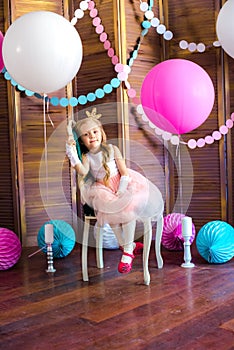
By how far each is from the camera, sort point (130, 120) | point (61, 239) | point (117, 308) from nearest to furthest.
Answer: point (117, 308) → point (61, 239) → point (130, 120)

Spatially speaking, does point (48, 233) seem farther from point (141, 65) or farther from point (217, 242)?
point (141, 65)

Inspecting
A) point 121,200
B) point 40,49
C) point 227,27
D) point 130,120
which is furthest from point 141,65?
point 121,200

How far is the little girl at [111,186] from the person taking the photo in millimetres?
2631

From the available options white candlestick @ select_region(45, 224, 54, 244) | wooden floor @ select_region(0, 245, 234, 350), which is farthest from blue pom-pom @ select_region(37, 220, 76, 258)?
white candlestick @ select_region(45, 224, 54, 244)

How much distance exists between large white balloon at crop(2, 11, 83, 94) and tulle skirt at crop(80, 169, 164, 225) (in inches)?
26.2

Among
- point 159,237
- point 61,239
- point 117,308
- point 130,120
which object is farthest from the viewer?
point 130,120

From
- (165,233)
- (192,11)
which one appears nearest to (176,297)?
(165,233)

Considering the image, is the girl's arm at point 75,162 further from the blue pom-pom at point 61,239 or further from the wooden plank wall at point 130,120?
the wooden plank wall at point 130,120

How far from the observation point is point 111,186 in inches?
105

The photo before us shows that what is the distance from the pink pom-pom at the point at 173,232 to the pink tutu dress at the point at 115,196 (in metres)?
0.61

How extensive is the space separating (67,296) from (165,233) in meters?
1.06

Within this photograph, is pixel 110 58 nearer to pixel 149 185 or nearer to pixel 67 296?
pixel 149 185

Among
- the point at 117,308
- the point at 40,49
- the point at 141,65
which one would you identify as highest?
the point at 141,65

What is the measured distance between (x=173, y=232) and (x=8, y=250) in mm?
1113
